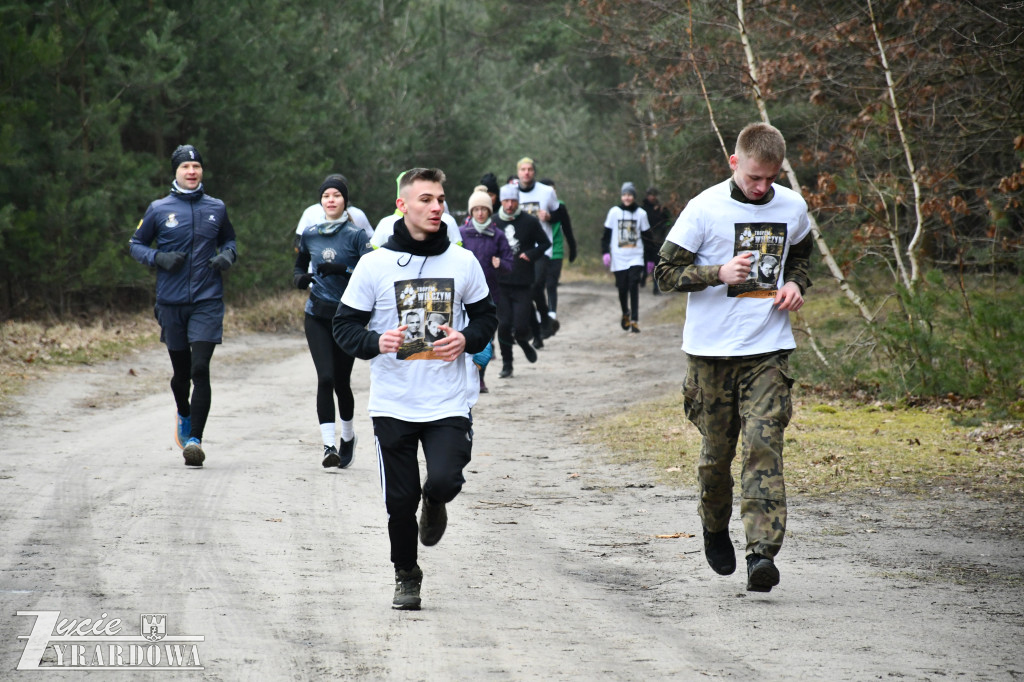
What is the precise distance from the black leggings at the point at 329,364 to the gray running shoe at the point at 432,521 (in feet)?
10.8

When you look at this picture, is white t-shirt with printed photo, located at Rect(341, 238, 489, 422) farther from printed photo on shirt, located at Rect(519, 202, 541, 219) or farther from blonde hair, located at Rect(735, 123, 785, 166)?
printed photo on shirt, located at Rect(519, 202, 541, 219)

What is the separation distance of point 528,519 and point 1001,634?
3.30 meters

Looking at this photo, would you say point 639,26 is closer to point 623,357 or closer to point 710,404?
point 623,357

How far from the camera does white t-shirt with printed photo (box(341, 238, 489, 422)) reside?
5.45 metres

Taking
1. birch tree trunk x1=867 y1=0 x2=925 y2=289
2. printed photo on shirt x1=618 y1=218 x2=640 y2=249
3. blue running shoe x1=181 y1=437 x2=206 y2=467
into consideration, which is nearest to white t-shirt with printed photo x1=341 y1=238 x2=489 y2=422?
blue running shoe x1=181 y1=437 x2=206 y2=467

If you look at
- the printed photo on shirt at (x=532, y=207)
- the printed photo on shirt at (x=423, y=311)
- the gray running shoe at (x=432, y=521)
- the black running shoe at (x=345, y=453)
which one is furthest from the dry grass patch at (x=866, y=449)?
the printed photo on shirt at (x=532, y=207)

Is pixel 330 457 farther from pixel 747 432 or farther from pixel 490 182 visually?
pixel 490 182

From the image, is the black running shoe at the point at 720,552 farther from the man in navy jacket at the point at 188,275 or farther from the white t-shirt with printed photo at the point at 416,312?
the man in navy jacket at the point at 188,275

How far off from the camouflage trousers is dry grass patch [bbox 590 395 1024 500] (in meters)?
2.69

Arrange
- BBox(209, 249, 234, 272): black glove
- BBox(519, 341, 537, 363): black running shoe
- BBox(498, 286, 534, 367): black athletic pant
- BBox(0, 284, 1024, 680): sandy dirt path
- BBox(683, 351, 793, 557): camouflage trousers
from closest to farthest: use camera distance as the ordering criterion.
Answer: BBox(0, 284, 1024, 680): sandy dirt path < BBox(683, 351, 793, 557): camouflage trousers < BBox(209, 249, 234, 272): black glove < BBox(498, 286, 534, 367): black athletic pant < BBox(519, 341, 537, 363): black running shoe

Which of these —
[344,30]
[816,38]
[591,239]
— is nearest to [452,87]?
[344,30]

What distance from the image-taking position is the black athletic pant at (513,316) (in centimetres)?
1433

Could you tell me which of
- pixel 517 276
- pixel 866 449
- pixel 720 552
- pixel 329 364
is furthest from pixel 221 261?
pixel 517 276

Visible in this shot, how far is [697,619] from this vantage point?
5.35 metres
